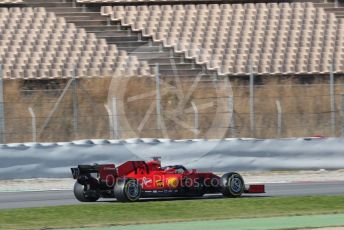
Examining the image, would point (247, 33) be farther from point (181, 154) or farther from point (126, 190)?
point (126, 190)

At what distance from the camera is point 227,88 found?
28.3 m

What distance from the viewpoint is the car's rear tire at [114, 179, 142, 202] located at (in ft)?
52.0

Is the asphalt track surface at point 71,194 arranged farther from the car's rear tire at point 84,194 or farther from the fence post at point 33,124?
the fence post at point 33,124

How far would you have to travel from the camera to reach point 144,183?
16.2 m

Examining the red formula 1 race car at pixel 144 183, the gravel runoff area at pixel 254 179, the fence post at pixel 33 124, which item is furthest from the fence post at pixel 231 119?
the red formula 1 race car at pixel 144 183

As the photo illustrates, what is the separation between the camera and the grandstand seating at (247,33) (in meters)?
31.3

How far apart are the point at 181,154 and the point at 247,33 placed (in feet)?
34.1

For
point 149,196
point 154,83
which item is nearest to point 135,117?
point 154,83

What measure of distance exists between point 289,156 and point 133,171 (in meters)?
8.21

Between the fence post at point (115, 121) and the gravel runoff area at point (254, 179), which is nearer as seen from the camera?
the gravel runoff area at point (254, 179)

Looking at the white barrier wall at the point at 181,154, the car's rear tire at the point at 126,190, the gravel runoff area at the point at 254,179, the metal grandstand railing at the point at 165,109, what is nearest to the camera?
the car's rear tire at the point at 126,190

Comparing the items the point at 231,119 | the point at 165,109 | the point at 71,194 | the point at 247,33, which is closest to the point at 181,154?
the point at 231,119

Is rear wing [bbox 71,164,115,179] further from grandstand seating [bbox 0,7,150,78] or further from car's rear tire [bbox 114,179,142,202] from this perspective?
grandstand seating [bbox 0,7,150,78]

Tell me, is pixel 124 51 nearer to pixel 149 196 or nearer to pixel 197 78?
pixel 197 78
